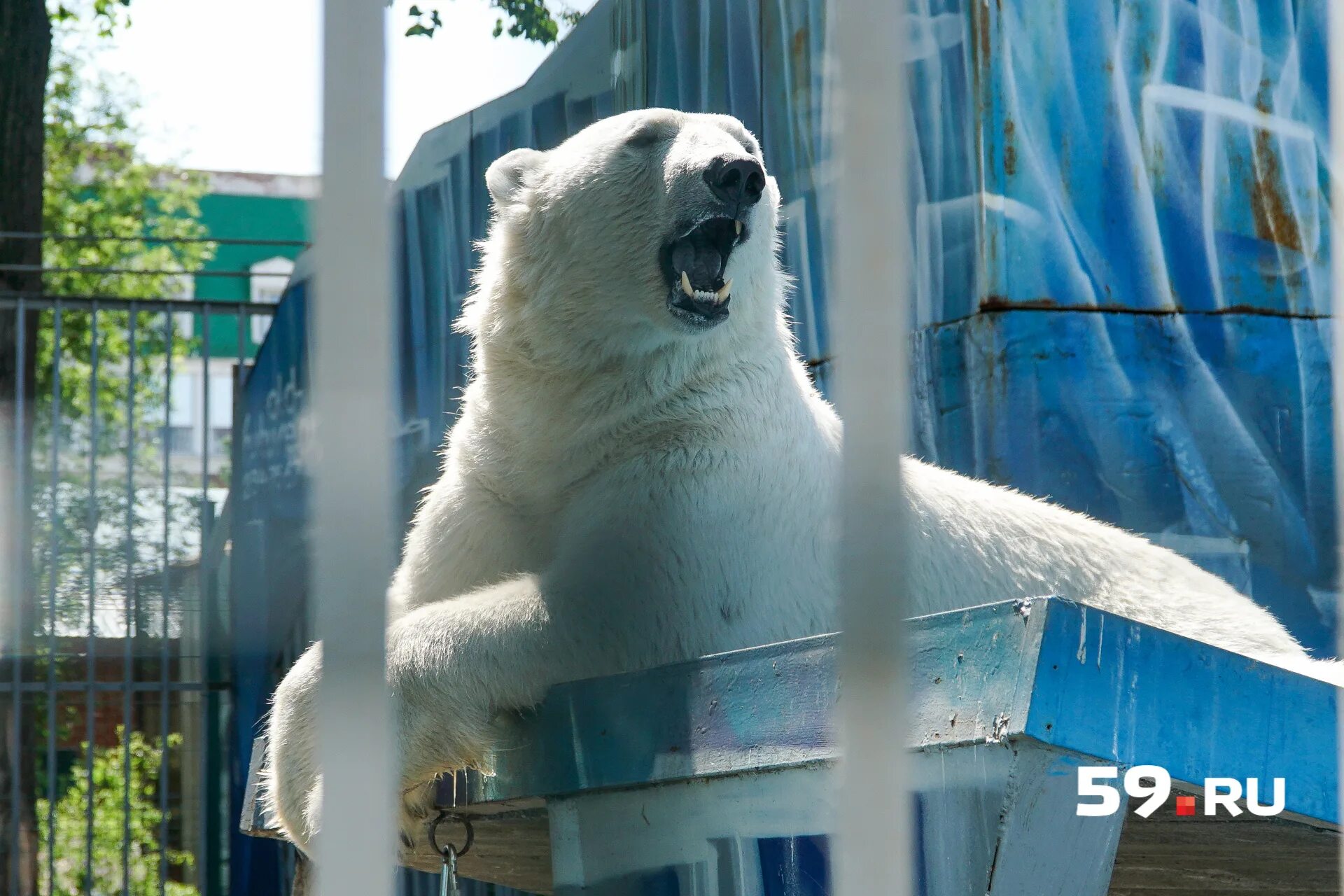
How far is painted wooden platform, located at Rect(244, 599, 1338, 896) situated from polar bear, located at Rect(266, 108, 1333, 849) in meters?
0.45

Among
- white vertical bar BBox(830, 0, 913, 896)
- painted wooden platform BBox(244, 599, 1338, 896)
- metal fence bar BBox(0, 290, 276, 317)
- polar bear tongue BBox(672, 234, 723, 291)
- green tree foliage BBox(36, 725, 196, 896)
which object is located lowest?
green tree foliage BBox(36, 725, 196, 896)

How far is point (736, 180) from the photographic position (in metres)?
2.84

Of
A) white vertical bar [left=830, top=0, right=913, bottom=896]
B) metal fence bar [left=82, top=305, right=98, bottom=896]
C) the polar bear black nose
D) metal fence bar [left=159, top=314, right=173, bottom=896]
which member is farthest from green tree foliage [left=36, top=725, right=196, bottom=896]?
white vertical bar [left=830, top=0, right=913, bottom=896]

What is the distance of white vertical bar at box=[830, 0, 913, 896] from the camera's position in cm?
105

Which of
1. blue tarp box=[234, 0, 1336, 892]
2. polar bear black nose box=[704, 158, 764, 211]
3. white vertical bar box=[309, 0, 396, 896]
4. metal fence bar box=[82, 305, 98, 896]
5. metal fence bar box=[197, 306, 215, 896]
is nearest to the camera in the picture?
white vertical bar box=[309, 0, 396, 896]

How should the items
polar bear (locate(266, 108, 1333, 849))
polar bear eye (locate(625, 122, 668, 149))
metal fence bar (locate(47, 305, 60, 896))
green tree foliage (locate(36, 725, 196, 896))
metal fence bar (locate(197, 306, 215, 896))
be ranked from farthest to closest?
green tree foliage (locate(36, 725, 196, 896)), metal fence bar (locate(197, 306, 215, 896)), metal fence bar (locate(47, 305, 60, 896)), polar bear eye (locate(625, 122, 668, 149)), polar bear (locate(266, 108, 1333, 849))

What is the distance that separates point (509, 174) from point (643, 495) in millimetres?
950

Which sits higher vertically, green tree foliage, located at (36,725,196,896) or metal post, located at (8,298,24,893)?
metal post, located at (8,298,24,893)

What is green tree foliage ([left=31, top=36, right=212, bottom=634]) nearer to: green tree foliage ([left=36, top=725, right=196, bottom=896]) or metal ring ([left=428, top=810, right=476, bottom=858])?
green tree foliage ([left=36, top=725, right=196, bottom=896])

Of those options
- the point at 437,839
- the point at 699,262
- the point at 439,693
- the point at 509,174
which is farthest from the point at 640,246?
the point at 437,839

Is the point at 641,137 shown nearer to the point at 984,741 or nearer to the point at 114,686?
the point at 984,741

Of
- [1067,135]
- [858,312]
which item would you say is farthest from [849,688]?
[1067,135]

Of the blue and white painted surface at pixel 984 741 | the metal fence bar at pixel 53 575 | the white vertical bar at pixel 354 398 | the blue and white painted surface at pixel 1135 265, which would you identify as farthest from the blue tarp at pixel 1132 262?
the metal fence bar at pixel 53 575

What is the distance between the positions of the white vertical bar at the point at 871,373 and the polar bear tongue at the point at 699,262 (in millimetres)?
1813
